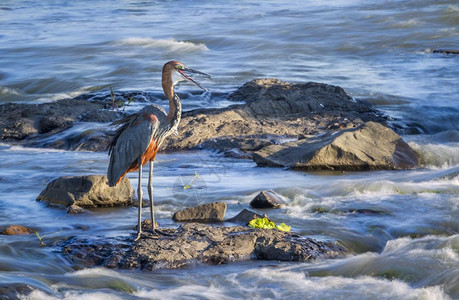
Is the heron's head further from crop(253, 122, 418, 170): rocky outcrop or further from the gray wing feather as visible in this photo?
crop(253, 122, 418, 170): rocky outcrop

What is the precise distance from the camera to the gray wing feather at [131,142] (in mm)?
6797

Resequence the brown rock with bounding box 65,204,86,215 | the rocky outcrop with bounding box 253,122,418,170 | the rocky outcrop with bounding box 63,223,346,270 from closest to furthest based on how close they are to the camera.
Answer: the rocky outcrop with bounding box 63,223,346,270 < the brown rock with bounding box 65,204,86,215 < the rocky outcrop with bounding box 253,122,418,170

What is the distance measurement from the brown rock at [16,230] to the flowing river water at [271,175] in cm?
16

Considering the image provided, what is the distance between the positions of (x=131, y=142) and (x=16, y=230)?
138 centimetres

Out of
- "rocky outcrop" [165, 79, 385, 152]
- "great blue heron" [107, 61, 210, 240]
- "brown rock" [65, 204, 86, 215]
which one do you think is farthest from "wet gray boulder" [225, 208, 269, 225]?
"rocky outcrop" [165, 79, 385, 152]

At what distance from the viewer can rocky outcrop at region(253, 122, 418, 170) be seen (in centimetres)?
962

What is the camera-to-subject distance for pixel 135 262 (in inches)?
241

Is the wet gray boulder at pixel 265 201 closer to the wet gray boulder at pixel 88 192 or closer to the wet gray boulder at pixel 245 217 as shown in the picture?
the wet gray boulder at pixel 245 217

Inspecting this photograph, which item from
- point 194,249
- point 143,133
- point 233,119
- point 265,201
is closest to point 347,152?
point 265,201

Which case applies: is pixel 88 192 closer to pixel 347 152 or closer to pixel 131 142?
pixel 131 142

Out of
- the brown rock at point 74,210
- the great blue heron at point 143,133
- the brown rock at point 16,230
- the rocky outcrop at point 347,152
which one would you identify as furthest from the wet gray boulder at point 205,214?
the rocky outcrop at point 347,152

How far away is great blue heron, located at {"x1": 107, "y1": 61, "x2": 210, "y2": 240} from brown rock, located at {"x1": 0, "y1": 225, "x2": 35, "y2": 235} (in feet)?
2.92

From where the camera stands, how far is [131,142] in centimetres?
683

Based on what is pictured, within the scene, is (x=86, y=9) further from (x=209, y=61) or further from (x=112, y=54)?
(x=209, y=61)
